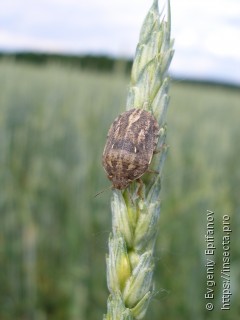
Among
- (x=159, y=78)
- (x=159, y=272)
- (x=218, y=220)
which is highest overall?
(x=159, y=78)

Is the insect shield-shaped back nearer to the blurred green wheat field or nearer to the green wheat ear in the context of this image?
the green wheat ear

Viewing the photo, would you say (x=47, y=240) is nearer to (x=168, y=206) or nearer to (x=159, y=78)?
(x=168, y=206)

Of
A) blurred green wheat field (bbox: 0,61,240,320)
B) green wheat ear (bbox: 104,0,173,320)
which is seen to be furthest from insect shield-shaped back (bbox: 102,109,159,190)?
blurred green wheat field (bbox: 0,61,240,320)

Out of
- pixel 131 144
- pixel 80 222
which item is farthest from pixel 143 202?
pixel 80 222

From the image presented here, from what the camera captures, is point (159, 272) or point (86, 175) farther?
point (86, 175)

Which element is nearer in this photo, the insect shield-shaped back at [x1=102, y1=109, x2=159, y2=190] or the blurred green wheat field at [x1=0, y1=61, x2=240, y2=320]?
the insect shield-shaped back at [x1=102, y1=109, x2=159, y2=190]

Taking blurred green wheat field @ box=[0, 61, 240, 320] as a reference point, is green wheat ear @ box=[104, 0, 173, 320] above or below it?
above

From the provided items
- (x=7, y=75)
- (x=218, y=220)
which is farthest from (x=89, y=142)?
(x=7, y=75)
